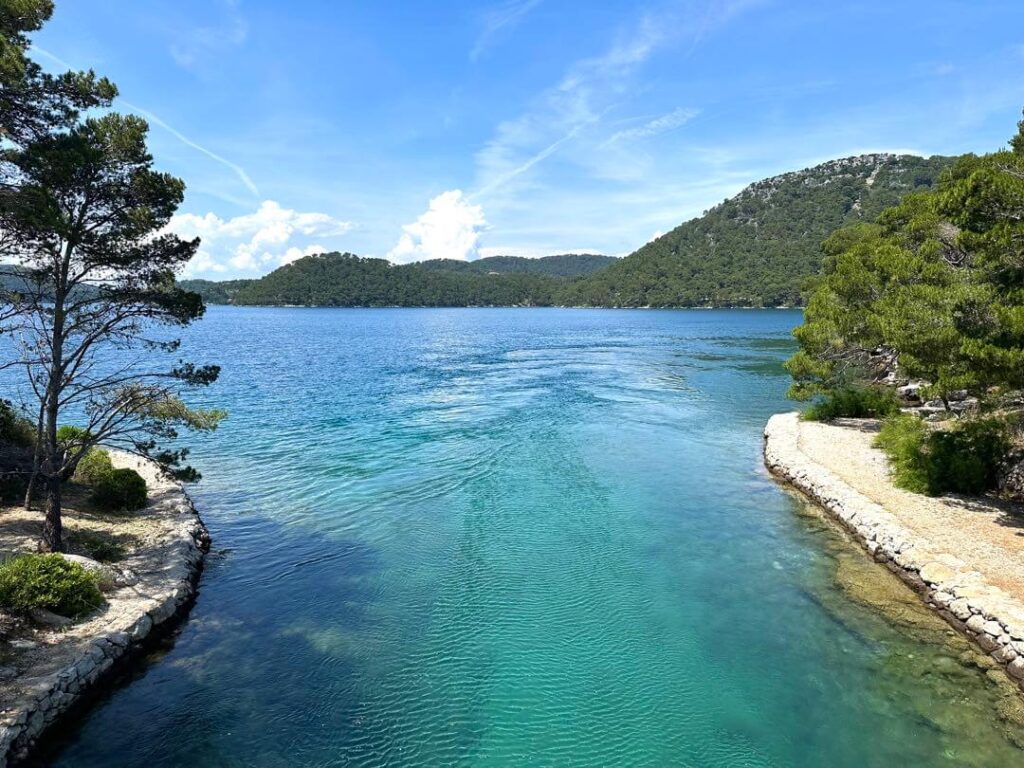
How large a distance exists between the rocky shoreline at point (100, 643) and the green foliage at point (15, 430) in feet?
18.7

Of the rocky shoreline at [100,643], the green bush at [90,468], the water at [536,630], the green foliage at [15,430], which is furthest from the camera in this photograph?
the green bush at [90,468]

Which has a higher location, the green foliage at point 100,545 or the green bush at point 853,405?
the green bush at point 853,405

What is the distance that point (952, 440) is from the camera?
18.6 meters

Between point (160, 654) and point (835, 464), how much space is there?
2130cm

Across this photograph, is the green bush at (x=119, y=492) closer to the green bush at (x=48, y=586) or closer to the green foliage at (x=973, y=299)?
the green bush at (x=48, y=586)

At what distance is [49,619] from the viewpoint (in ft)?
36.2

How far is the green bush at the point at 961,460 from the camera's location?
17.8m

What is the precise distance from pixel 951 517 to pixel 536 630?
12.1 m

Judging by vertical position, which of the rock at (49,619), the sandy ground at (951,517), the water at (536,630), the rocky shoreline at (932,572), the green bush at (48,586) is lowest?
the water at (536,630)

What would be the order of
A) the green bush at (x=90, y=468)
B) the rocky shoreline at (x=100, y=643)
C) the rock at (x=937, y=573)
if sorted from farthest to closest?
the green bush at (x=90, y=468), the rock at (x=937, y=573), the rocky shoreline at (x=100, y=643)

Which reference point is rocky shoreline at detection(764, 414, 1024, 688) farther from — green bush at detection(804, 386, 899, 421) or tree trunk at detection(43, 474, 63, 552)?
tree trunk at detection(43, 474, 63, 552)

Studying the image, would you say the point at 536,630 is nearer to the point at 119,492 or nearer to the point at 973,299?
the point at 973,299

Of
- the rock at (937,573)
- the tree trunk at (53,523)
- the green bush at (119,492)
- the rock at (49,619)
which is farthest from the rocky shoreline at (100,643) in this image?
Result: the rock at (937,573)

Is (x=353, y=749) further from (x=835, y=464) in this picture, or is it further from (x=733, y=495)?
(x=835, y=464)
